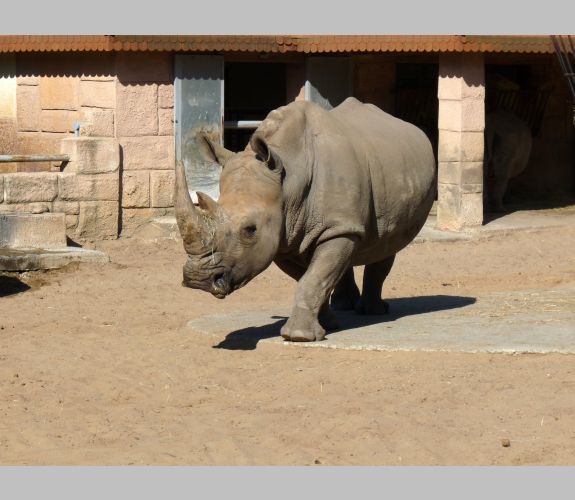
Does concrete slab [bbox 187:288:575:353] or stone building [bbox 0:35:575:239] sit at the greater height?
stone building [bbox 0:35:575:239]

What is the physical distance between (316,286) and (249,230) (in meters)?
0.84

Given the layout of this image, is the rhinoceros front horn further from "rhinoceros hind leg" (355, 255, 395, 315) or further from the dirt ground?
"rhinoceros hind leg" (355, 255, 395, 315)

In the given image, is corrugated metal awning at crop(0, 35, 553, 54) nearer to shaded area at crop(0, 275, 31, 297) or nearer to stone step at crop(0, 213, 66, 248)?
stone step at crop(0, 213, 66, 248)

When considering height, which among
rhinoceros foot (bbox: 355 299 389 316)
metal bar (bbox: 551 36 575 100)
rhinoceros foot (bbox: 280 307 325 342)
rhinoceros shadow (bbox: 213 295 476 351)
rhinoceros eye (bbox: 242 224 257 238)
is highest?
metal bar (bbox: 551 36 575 100)

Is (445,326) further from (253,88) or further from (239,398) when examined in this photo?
(253,88)

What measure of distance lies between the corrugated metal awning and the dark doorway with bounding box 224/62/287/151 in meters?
5.64

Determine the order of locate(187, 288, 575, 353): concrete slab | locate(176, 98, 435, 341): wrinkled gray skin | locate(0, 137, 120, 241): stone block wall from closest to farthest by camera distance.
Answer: locate(176, 98, 435, 341): wrinkled gray skin, locate(187, 288, 575, 353): concrete slab, locate(0, 137, 120, 241): stone block wall

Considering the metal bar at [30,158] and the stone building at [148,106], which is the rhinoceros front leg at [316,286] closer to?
the metal bar at [30,158]

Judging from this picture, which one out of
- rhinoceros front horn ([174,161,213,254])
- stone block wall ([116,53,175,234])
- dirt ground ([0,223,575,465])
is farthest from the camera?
stone block wall ([116,53,175,234])

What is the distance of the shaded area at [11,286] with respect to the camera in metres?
13.6

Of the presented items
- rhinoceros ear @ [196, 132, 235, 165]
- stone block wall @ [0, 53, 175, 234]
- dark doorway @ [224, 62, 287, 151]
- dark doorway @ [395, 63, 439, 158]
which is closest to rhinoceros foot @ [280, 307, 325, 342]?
rhinoceros ear @ [196, 132, 235, 165]

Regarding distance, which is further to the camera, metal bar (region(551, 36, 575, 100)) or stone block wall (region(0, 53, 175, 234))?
stone block wall (region(0, 53, 175, 234))

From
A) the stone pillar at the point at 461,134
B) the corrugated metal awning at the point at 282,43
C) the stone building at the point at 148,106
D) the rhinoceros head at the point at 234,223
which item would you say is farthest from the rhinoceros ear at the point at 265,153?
the stone pillar at the point at 461,134

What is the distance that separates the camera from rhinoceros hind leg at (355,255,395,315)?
1181cm
